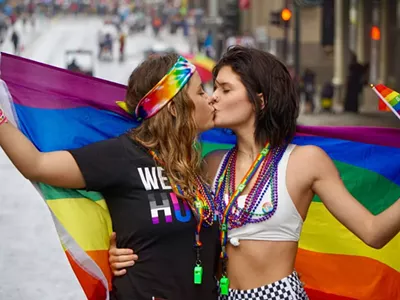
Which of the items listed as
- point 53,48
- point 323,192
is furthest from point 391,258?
point 53,48

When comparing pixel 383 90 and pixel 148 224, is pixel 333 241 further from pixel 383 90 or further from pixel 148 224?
pixel 148 224

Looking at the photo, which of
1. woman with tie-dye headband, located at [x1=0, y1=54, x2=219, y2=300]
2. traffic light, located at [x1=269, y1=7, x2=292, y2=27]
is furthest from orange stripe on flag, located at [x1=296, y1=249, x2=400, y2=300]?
traffic light, located at [x1=269, y1=7, x2=292, y2=27]

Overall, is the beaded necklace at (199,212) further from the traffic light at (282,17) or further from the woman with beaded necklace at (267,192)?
the traffic light at (282,17)

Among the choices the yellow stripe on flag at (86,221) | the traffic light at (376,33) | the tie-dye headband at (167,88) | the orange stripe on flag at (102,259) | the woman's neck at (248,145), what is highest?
the tie-dye headband at (167,88)

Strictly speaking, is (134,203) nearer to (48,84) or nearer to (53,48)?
(48,84)

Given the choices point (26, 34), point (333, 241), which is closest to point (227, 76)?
point (333, 241)

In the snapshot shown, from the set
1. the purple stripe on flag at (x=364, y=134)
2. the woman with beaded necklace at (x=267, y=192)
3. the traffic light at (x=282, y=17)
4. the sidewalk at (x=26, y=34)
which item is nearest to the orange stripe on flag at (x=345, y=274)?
the purple stripe on flag at (x=364, y=134)

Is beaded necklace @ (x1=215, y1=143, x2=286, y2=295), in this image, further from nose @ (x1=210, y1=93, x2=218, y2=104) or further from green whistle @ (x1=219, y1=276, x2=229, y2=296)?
nose @ (x1=210, y1=93, x2=218, y2=104)

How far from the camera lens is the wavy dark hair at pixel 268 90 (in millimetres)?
3785

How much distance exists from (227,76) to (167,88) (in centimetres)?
27

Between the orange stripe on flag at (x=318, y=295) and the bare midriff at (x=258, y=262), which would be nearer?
the bare midriff at (x=258, y=262)

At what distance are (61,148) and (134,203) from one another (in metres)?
0.51

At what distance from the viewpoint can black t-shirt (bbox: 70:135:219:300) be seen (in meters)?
3.57

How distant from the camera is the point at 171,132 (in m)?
3.69
